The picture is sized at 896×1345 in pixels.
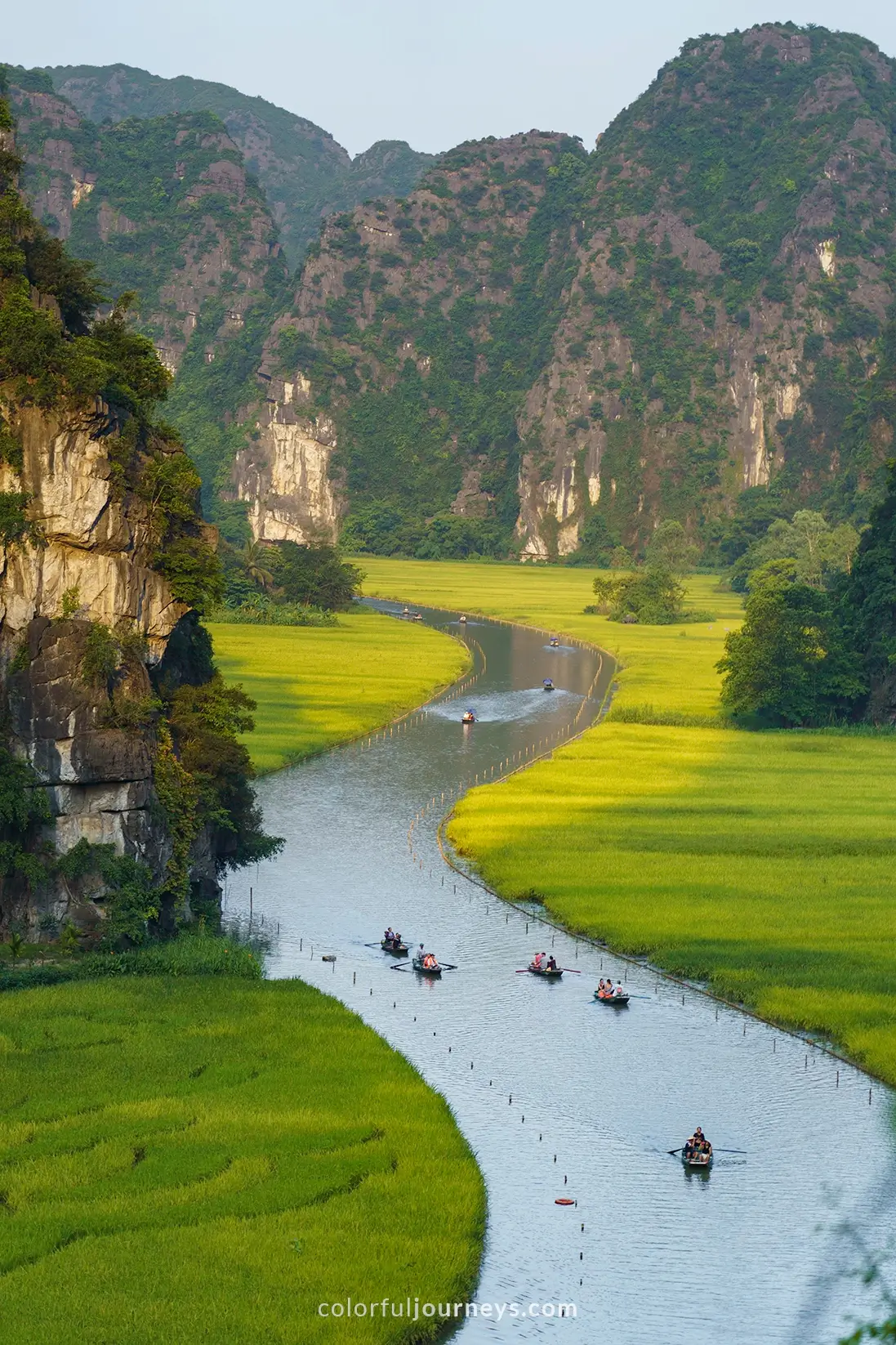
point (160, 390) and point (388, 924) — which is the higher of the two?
point (160, 390)

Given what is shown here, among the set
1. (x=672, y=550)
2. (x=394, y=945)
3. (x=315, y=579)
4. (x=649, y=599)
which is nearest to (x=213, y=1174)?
(x=394, y=945)

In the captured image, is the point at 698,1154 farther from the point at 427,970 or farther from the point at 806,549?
the point at 806,549

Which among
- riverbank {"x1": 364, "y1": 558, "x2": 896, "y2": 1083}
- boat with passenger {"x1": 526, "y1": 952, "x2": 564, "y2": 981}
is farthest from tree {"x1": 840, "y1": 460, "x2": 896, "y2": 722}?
boat with passenger {"x1": 526, "y1": 952, "x2": 564, "y2": 981}

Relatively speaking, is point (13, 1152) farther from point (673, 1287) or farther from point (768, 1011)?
point (768, 1011)

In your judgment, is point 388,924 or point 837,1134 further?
point 388,924

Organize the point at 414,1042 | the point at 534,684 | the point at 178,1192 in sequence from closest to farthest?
the point at 178,1192 < the point at 414,1042 < the point at 534,684

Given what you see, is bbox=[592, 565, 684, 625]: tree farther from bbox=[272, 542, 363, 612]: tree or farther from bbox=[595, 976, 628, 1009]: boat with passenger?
bbox=[595, 976, 628, 1009]: boat with passenger

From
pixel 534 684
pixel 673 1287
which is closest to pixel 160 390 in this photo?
pixel 673 1287
